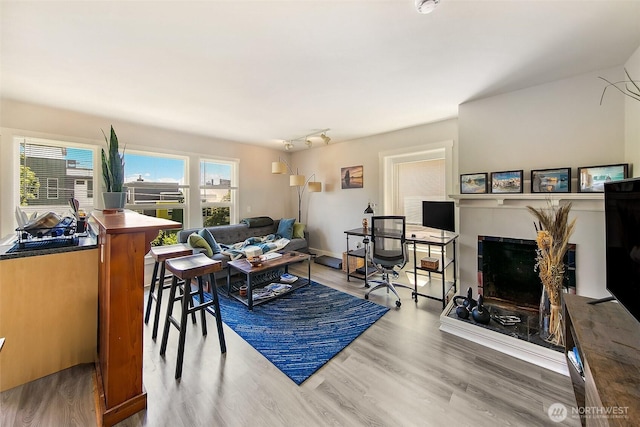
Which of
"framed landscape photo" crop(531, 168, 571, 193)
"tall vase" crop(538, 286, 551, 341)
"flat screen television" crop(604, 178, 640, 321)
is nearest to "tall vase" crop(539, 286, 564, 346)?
"tall vase" crop(538, 286, 551, 341)

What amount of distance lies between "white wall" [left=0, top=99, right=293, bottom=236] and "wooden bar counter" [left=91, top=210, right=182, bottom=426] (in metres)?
2.70

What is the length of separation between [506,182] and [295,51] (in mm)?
2523

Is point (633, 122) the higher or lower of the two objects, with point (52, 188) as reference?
higher

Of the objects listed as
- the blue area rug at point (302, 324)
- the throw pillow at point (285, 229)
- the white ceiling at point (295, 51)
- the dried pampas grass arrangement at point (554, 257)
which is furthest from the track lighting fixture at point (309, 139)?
the dried pampas grass arrangement at point (554, 257)

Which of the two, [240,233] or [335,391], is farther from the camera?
[240,233]

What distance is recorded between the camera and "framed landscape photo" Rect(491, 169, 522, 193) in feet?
8.14

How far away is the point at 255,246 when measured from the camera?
3988 mm

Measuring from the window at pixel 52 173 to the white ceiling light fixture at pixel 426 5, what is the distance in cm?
423

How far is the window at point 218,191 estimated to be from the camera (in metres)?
4.45

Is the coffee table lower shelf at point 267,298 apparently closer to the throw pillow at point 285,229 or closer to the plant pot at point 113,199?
the throw pillow at point 285,229

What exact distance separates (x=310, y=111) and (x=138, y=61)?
1.81 meters

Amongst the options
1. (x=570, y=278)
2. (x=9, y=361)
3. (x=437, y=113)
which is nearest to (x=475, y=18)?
(x=437, y=113)

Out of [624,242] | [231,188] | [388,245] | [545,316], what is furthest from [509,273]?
[231,188]

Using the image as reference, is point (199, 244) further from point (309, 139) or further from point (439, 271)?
point (439, 271)
